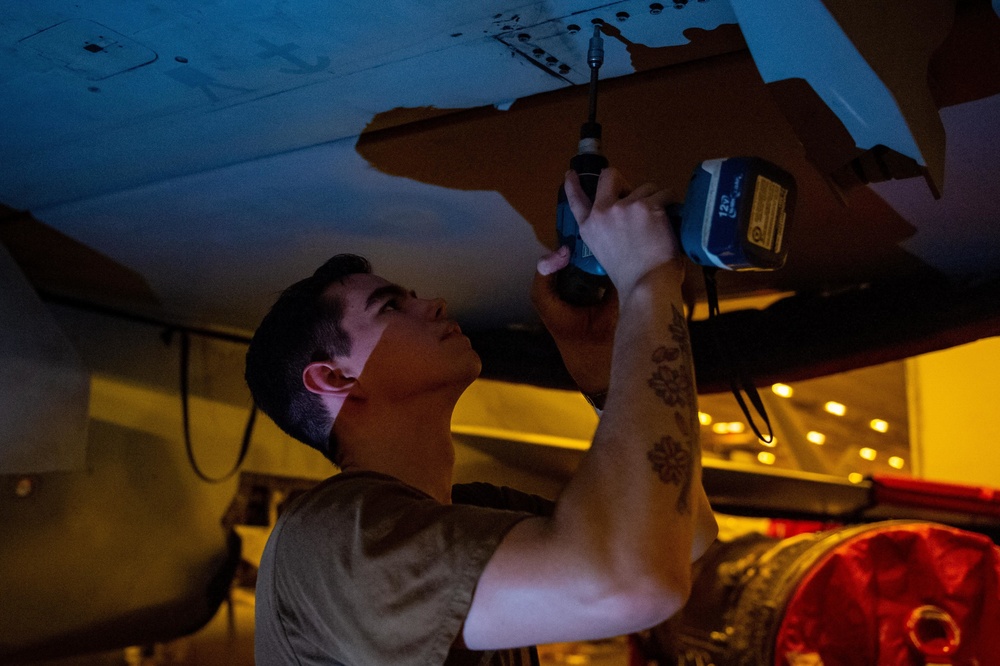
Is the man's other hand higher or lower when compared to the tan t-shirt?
higher

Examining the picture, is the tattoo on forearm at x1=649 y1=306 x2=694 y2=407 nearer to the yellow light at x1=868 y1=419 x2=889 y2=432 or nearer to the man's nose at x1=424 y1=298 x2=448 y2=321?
the man's nose at x1=424 y1=298 x2=448 y2=321

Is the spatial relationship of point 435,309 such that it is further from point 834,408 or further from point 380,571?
point 834,408

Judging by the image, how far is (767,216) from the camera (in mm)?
891

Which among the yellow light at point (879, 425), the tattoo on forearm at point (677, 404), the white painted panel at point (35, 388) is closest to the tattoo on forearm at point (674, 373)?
the tattoo on forearm at point (677, 404)

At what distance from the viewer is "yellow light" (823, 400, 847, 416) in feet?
13.9

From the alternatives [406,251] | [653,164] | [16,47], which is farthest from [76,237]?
Result: [653,164]

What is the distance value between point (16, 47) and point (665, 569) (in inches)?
41.9

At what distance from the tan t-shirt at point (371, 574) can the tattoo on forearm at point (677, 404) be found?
6.4 inches

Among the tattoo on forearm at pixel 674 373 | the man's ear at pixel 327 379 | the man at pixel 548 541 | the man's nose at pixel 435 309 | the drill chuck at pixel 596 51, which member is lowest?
the man at pixel 548 541

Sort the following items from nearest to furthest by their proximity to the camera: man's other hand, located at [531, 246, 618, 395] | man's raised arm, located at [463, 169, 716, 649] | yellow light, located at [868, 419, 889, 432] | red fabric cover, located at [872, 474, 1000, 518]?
man's raised arm, located at [463, 169, 716, 649] < man's other hand, located at [531, 246, 618, 395] < red fabric cover, located at [872, 474, 1000, 518] < yellow light, located at [868, 419, 889, 432]

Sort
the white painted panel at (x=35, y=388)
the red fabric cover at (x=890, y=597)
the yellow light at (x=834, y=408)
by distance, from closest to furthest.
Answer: the white painted panel at (x=35, y=388)
the red fabric cover at (x=890, y=597)
the yellow light at (x=834, y=408)

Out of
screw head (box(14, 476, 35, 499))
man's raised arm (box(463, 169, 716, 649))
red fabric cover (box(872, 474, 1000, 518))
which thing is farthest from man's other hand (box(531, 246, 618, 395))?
red fabric cover (box(872, 474, 1000, 518))

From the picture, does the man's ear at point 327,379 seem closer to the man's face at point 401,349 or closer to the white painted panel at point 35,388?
the man's face at point 401,349

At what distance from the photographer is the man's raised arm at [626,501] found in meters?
0.81
